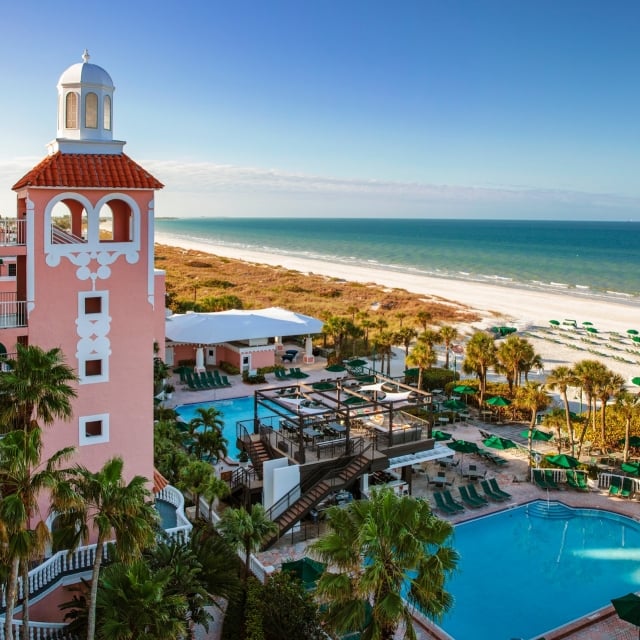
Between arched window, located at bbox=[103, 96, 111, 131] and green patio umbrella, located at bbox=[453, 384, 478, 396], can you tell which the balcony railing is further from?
green patio umbrella, located at bbox=[453, 384, 478, 396]

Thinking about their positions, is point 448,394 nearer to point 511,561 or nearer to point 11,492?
point 511,561

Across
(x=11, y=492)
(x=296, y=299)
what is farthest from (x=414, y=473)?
(x=296, y=299)

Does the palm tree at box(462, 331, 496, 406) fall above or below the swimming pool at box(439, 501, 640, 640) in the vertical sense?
above

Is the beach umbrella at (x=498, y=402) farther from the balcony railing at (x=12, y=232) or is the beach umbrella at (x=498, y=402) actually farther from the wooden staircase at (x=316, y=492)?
the balcony railing at (x=12, y=232)

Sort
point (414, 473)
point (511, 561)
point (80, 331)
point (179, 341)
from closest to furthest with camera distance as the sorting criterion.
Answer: point (80, 331) → point (511, 561) → point (414, 473) → point (179, 341)

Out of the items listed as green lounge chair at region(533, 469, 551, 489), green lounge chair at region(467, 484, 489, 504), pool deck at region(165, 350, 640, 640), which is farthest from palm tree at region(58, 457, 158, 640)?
green lounge chair at region(533, 469, 551, 489)

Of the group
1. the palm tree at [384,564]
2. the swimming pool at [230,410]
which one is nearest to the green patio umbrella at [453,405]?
the swimming pool at [230,410]
